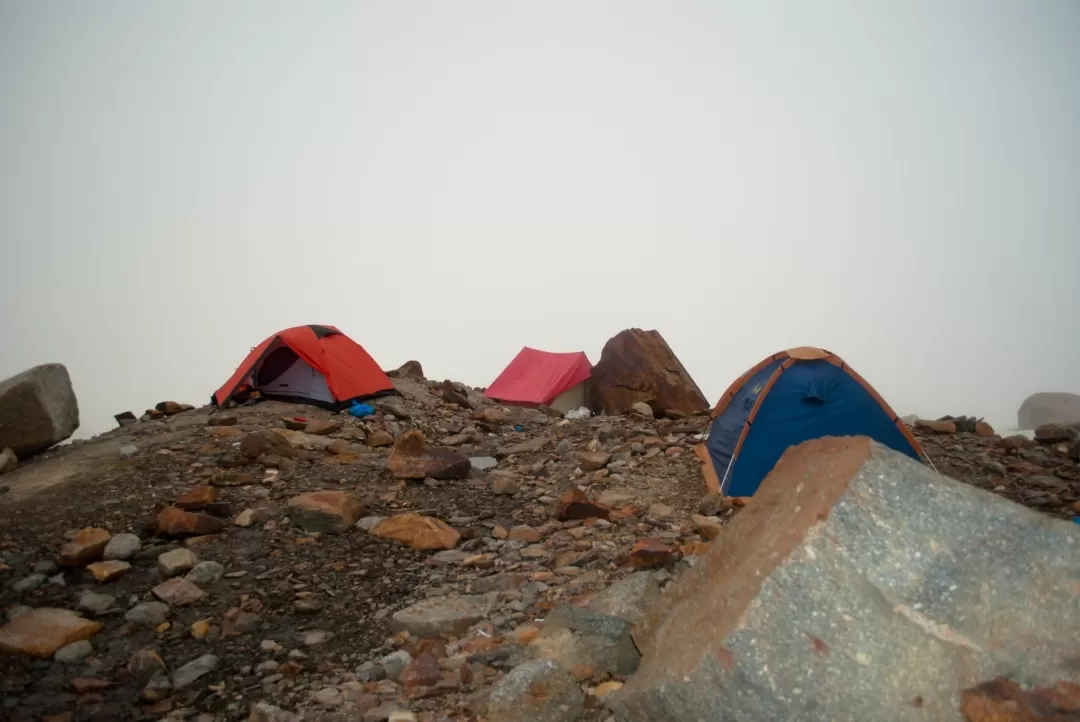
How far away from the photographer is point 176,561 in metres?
5.03

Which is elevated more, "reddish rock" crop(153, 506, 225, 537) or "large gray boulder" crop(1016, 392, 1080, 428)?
"large gray boulder" crop(1016, 392, 1080, 428)

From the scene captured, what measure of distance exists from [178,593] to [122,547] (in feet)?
2.95

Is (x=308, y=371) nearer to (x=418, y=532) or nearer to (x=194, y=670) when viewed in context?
(x=418, y=532)

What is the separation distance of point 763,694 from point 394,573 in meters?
3.44

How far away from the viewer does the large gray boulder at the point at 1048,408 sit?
16.2 m

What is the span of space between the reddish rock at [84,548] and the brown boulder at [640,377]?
9.24m

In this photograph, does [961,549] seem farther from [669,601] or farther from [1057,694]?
[669,601]

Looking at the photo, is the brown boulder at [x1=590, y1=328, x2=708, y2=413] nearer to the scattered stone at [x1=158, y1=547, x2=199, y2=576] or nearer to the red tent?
the red tent

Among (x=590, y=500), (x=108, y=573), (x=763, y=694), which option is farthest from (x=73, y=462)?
(x=763, y=694)

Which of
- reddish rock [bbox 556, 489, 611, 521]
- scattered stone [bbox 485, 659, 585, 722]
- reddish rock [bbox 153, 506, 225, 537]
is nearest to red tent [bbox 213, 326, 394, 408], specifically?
reddish rock [bbox 153, 506, 225, 537]

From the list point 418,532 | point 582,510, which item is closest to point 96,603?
point 418,532

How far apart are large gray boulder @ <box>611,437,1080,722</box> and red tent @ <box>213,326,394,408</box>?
336 inches

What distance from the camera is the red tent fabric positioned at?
13752 millimetres

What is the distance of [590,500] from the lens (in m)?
6.17
